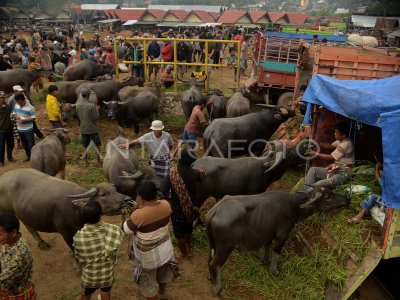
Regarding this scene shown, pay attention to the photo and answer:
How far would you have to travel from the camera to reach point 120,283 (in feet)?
18.0

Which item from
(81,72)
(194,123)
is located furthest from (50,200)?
(81,72)

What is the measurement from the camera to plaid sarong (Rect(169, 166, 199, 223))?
17.6 feet

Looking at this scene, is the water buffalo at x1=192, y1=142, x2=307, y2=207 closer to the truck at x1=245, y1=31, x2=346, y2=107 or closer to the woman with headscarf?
the woman with headscarf

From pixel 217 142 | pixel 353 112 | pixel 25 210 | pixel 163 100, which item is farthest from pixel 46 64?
pixel 353 112

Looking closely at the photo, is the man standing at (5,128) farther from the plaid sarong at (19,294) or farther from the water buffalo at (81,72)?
the plaid sarong at (19,294)

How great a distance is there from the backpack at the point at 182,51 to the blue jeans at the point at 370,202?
1237 cm

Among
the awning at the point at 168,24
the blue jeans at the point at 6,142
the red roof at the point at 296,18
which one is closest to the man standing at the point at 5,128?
the blue jeans at the point at 6,142

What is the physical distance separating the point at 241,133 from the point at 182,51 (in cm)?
855

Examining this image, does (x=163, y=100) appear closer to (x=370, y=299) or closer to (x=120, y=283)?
(x=120, y=283)

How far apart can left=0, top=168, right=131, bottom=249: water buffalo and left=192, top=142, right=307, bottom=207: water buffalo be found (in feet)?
5.38

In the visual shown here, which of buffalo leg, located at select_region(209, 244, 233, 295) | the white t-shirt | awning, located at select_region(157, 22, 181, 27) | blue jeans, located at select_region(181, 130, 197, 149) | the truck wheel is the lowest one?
buffalo leg, located at select_region(209, 244, 233, 295)

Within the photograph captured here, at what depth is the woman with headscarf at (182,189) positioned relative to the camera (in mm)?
5363

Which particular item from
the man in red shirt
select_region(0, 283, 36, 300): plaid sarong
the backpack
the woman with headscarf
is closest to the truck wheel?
the man in red shirt

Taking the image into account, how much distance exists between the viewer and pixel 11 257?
340 cm
